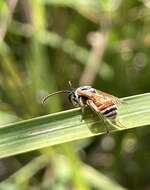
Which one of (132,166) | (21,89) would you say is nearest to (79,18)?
(21,89)

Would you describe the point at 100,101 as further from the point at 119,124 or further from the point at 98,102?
the point at 119,124

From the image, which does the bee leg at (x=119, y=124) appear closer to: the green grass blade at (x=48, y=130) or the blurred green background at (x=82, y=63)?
the green grass blade at (x=48, y=130)

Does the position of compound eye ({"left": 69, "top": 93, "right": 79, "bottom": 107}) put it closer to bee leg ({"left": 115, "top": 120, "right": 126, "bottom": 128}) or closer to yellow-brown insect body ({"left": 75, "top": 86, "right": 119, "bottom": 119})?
yellow-brown insect body ({"left": 75, "top": 86, "right": 119, "bottom": 119})

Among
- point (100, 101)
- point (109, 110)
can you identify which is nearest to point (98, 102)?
point (100, 101)

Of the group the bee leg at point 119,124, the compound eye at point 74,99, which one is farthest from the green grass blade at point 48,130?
the compound eye at point 74,99

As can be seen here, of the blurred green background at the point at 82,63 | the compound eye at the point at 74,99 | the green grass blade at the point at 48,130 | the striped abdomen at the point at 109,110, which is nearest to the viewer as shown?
the green grass blade at the point at 48,130

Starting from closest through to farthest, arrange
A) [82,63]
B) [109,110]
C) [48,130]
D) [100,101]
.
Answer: [48,130] → [109,110] → [100,101] → [82,63]

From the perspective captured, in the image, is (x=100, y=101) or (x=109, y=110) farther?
(x=100, y=101)
